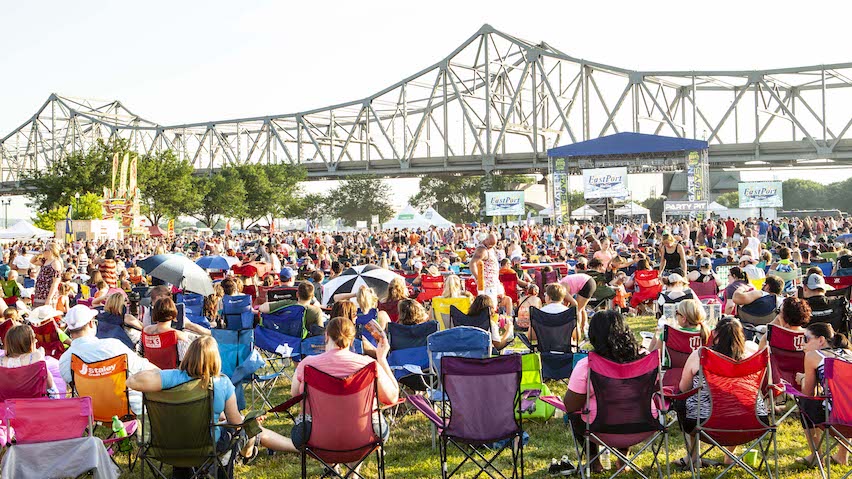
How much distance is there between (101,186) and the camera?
54719 millimetres

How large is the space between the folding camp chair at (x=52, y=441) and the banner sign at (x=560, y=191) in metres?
38.0

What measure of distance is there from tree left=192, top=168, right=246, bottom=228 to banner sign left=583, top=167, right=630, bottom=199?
36416 mm

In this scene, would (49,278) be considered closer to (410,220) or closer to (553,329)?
(553,329)

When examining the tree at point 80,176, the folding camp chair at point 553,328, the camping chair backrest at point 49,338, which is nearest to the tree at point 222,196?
the tree at point 80,176

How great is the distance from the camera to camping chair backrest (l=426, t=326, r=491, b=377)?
6.10 m

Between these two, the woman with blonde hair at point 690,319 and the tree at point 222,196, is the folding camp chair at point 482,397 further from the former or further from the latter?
the tree at point 222,196

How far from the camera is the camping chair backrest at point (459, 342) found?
6.10 metres

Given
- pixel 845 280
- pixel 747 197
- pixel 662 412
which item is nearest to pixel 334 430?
pixel 662 412

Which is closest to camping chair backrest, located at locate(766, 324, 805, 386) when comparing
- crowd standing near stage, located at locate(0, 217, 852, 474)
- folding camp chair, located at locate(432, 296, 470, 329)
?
crowd standing near stage, located at locate(0, 217, 852, 474)

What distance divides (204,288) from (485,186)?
191 feet

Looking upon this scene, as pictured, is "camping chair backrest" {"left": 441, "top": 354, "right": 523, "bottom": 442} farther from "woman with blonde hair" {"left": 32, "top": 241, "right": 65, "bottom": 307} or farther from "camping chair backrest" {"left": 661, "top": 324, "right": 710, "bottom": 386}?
"woman with blonde hair" {"left": 32, "top": 241, "right": 65, "bottom": 307}

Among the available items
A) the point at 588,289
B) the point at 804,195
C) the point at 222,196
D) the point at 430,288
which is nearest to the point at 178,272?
the point at 430,288

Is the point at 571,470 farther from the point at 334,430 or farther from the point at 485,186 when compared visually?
the point at 485,186

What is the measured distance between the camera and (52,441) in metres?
4.21
